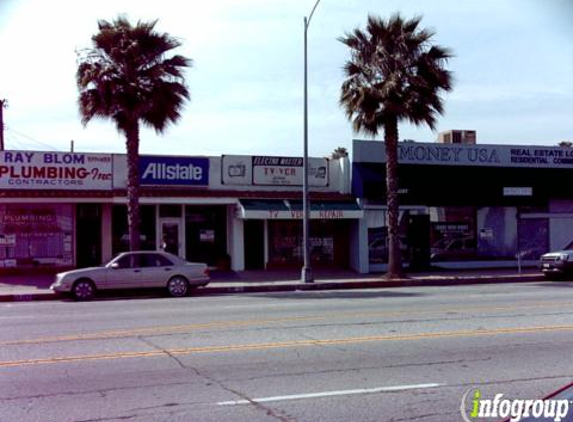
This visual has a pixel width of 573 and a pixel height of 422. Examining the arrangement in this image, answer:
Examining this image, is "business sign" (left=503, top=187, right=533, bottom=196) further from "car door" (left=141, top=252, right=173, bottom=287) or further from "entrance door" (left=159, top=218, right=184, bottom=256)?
"car door" (left=141, top=252, right=173, bottom=287)

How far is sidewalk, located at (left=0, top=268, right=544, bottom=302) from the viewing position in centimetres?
2209

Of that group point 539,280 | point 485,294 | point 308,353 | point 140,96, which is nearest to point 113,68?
point 140,96

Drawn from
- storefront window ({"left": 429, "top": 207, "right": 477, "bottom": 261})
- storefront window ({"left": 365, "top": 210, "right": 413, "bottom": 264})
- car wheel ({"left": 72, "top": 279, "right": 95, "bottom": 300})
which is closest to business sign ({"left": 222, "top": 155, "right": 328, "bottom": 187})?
storefront window ({"left": 365, "top": 210, "right": 413, "bottom": 264})

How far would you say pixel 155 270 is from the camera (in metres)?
20.5

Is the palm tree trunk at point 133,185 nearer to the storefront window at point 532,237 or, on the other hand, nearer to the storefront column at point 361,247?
the storefront column at point 361,247

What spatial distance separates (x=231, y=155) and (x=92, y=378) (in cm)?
1982

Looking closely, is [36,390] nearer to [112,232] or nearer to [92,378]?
[92,378]

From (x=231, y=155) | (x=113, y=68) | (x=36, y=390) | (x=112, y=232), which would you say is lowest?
(x=36, y=390)

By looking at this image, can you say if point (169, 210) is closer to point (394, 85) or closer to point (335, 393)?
point (394, 85)

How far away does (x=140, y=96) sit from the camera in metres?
22.6

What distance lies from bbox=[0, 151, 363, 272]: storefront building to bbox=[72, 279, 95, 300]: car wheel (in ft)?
19.6

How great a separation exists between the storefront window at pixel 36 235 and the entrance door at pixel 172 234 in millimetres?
3460

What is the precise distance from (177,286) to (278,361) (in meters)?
11.7

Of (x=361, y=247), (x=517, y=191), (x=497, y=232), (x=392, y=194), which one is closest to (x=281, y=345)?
(x=392, y=194)
